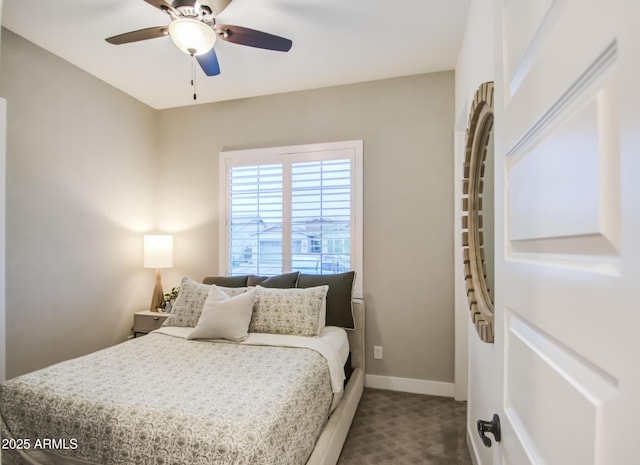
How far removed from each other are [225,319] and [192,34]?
1.80 m

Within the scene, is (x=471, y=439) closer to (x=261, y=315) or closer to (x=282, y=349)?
(x=282, y=349)

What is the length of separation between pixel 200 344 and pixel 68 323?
140 centimetres

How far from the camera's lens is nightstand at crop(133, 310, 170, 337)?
3.19 metres

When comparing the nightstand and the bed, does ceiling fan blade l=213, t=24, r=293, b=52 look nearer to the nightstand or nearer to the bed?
the bed

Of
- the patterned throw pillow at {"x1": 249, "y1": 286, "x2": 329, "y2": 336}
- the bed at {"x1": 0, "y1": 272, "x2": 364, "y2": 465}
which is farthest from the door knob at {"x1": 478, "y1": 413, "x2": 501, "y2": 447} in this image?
the patterned throw pillow at {"x1": 249, "y1": 286, "x2": 329, "y2": 336}

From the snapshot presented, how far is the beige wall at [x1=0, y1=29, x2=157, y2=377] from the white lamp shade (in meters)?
0.20

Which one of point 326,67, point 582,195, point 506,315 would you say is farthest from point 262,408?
point 326,67

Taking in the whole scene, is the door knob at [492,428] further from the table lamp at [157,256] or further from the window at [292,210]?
the table lamp at [157,256]

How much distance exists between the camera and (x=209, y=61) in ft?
7.19

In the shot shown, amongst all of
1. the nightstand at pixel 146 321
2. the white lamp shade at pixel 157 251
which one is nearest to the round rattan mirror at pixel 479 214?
the nightstand at pixel 146 321

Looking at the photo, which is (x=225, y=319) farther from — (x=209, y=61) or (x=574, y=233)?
(x=574, y=233)

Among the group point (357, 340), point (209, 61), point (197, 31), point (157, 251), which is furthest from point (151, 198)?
point (357, 340)

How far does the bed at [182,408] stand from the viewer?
1.25 meters

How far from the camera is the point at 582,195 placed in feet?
1.41
